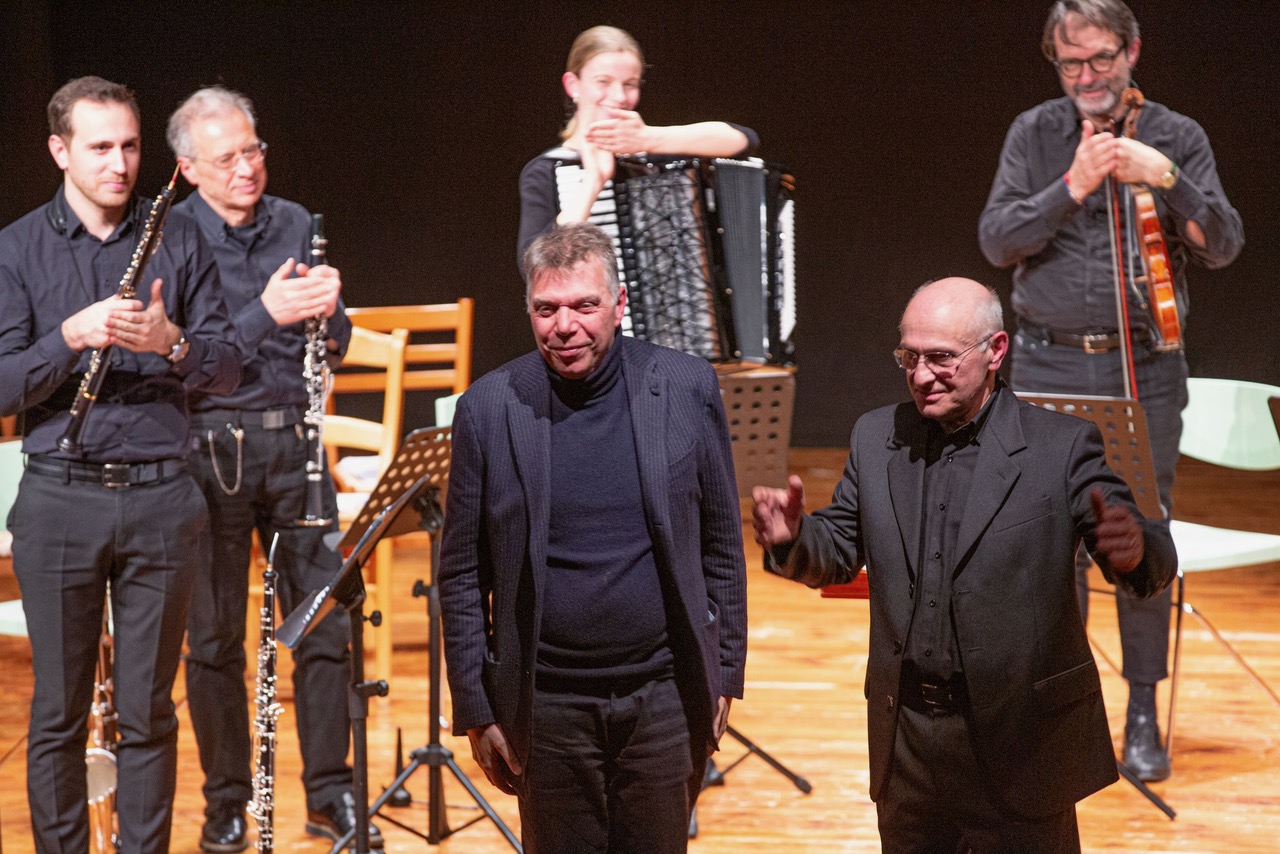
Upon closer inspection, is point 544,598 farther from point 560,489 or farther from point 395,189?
point 395,189

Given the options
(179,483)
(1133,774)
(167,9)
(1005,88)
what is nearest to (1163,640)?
(1133,774)

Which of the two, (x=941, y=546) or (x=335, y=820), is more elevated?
(x=941, y=546)

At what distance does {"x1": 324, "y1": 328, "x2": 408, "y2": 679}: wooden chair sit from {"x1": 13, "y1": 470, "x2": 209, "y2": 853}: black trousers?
133 centimetres

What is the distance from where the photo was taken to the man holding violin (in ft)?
11.7

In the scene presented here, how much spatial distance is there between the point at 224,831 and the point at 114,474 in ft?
3.47

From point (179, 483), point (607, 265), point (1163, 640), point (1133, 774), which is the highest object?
point (607, 265)

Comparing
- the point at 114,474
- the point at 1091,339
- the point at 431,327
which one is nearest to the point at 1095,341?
the point at 1091,339

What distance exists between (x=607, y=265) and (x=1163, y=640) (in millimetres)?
2261

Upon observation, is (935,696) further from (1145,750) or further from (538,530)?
(1145,750)

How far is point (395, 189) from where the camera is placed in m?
7.93

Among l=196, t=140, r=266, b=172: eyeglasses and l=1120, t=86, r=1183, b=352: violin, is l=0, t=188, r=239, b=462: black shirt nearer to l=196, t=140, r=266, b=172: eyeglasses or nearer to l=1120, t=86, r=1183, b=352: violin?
l=196, t=140, r=266, b=172: eyeglasses

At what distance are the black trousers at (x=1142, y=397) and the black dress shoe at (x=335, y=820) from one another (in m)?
1.96

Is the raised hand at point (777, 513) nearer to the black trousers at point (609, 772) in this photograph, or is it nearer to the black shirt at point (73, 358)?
the black trousers at point (609, 772)

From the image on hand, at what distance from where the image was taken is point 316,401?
346cm
